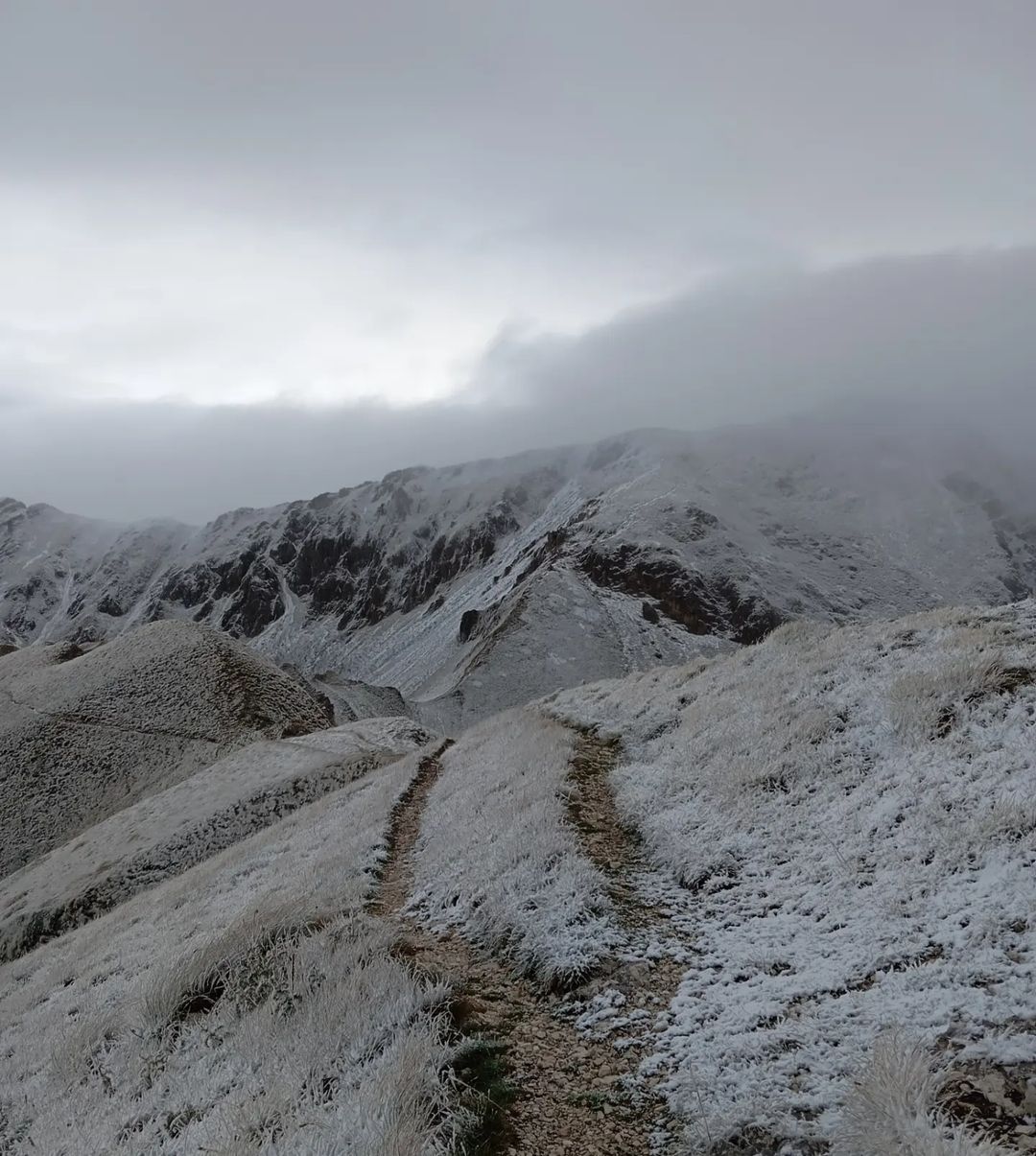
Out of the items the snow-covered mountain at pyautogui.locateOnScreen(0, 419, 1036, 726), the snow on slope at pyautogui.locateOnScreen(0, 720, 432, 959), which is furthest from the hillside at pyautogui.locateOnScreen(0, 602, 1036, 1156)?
the snow-covered mountain at pyautogui.locateOnScreen(0, 419, 1036, 726)

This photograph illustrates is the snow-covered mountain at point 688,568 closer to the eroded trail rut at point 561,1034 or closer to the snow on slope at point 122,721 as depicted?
the snow on slope at point 122,721

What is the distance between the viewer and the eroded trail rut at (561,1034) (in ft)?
19.7

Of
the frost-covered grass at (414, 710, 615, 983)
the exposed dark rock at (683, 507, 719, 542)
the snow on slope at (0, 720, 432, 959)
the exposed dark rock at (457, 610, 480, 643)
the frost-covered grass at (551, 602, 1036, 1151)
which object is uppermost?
the exposed dark rock at (683, 507, 719, 542)

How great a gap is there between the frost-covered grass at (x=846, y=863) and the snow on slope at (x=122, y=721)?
125 ft

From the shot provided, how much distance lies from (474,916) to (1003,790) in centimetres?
749

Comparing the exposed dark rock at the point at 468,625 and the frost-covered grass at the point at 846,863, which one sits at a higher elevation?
the frost-covered grass at the point at 846,863

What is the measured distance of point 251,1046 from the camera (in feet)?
25.4

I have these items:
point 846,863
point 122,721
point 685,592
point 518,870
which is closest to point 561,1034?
point 518,870

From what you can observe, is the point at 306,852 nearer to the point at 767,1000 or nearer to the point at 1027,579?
the point at 767,1000

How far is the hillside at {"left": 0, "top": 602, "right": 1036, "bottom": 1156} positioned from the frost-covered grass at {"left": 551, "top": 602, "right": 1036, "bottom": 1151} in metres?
0.04

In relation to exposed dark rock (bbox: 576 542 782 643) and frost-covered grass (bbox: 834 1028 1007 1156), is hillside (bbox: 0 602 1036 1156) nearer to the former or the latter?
frost-covered grass (bbox: 834 1028 1007 1156)

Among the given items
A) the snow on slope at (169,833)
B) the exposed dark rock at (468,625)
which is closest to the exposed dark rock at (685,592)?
the exposed dark rock at (468,625)

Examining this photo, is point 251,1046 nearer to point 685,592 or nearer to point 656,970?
point 656,970

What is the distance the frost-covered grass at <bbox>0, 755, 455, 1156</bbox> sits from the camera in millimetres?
6078
